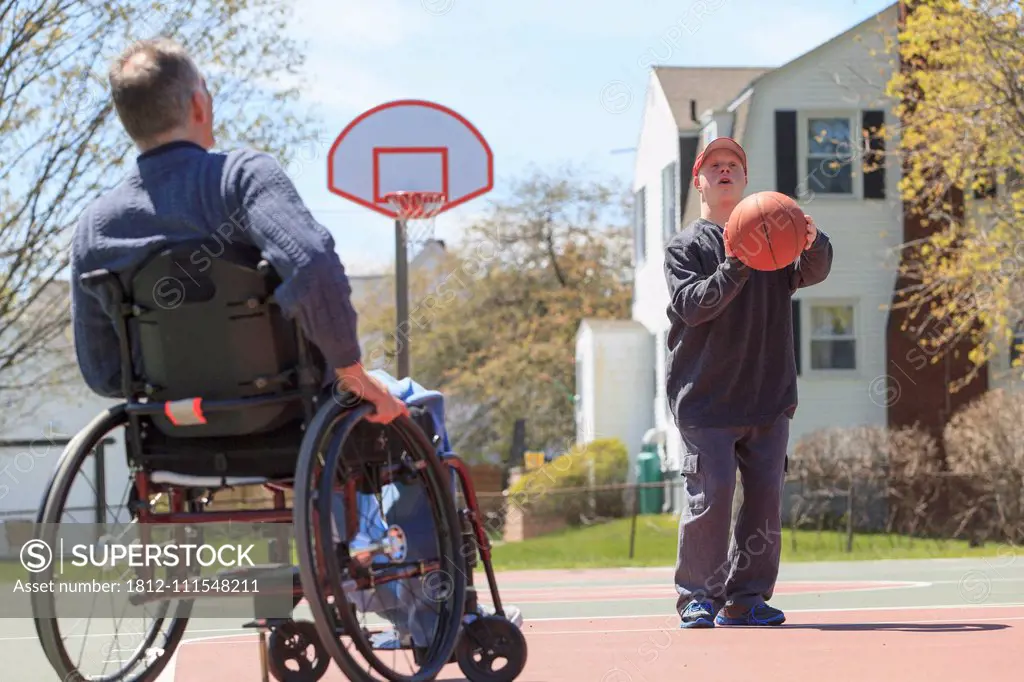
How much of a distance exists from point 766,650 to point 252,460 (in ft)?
6.74

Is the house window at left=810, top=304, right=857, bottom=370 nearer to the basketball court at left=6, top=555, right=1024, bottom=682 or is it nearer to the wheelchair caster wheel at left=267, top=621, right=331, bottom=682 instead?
the basketball court at left=6, top=555, right=1024, bottom=682

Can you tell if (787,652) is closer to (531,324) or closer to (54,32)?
(54,32)

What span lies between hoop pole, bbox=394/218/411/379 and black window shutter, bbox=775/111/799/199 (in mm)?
14836

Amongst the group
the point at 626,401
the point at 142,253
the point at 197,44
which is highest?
the point at 197,44

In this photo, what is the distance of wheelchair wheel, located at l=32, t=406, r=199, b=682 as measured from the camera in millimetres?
4152

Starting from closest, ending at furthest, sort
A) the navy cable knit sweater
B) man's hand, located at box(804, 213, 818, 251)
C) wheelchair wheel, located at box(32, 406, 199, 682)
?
the navy cable knit sweater < wheelchair wheel, located at box(32, 406, 199, 682) < man's hand, located at box(804, 213, 818, 251)

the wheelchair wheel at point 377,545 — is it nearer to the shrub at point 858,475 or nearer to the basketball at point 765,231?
the basketball at point 765,231

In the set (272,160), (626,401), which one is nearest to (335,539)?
(272,160)

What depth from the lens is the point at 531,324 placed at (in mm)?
51406

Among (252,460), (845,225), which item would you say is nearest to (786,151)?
(845,225)

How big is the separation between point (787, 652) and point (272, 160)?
95.5 inches

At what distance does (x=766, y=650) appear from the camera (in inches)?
215

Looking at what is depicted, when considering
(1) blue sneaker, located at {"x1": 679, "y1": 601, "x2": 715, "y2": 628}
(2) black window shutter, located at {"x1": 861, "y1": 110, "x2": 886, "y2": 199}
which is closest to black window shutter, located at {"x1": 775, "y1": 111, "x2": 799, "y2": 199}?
(2) black window shutter, located at {"x1": 861, "y1": 110, "x2": 886, "y2": 199}

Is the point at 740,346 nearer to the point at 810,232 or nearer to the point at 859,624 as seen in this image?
the point at 810,232
